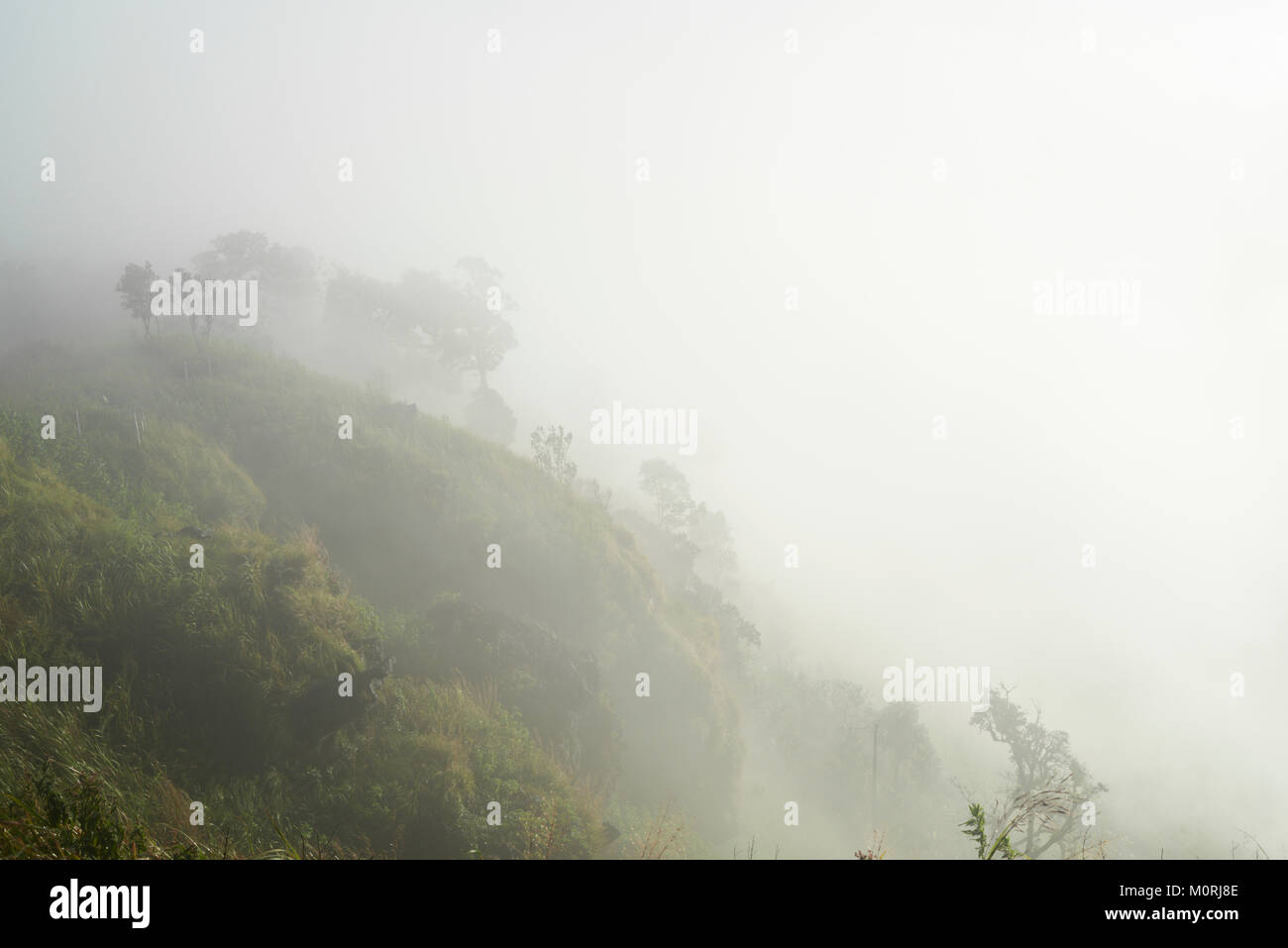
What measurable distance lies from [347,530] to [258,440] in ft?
19.4

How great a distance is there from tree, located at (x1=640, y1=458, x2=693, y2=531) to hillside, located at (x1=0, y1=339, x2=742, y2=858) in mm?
15830

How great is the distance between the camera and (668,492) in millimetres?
44094

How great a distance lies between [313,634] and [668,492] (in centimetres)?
3407

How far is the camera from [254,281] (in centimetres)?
4672

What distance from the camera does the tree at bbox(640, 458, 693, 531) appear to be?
43.9 metres

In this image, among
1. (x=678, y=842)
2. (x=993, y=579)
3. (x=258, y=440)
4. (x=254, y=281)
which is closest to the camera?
(x=678, y=842)
